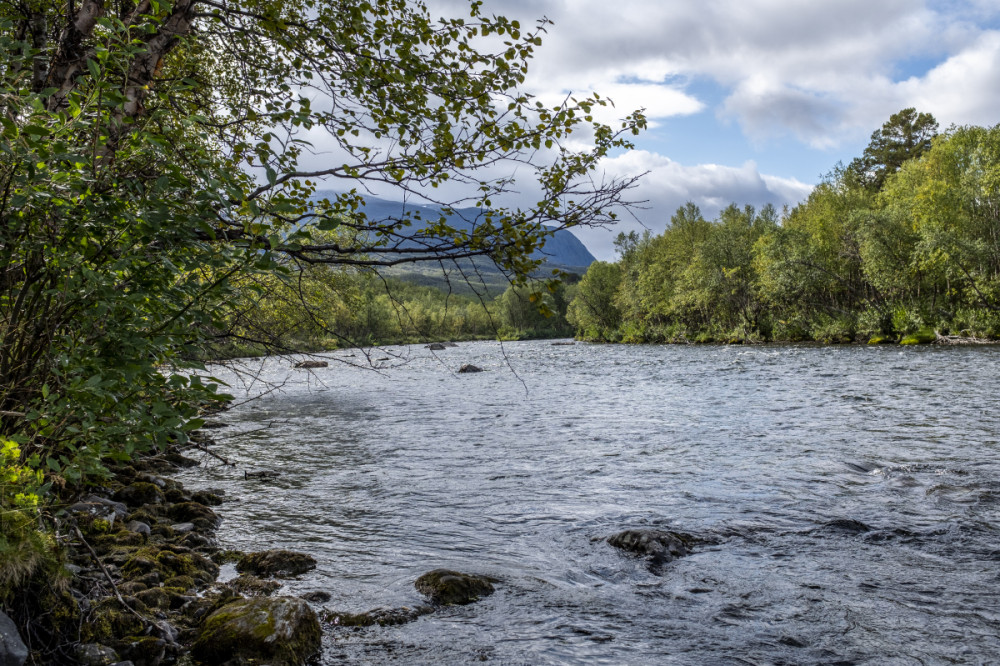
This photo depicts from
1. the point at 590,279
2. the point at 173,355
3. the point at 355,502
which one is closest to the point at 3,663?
the point at 173,355

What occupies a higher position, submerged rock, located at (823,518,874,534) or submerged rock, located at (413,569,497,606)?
submerged rock, located at (823,518,874,534)

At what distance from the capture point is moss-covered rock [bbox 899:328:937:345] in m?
47.1

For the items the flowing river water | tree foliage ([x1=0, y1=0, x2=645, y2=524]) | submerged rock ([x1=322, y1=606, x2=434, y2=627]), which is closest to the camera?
tree foliage ([x1=0, y1=0, x2=645, y2=524])

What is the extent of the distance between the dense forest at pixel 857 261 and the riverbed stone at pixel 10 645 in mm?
53633

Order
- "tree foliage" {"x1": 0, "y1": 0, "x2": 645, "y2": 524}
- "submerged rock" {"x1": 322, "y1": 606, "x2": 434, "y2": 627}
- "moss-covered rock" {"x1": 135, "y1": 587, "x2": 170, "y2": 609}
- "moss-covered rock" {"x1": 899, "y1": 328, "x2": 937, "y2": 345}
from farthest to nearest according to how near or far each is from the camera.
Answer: "moss-covered rock" {"x1": 899, "y1": 328, "x2": 937, "y2": 345}
"submerged rock" {"x1": 322, "y1": 606, "x2": 434, "y2": 627}
"moss-covered rock" {"x1": 135, "y1": 587, "x2": 170, "y2": 609}
"tree foliage" {"x1": 0, "y1": 0, "x2": 645, "y2": 524}

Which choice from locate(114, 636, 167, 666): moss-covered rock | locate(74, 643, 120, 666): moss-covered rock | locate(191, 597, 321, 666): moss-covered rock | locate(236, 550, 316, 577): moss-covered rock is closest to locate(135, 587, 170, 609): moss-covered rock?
locate(191, 597, 321, 666): moss-covered rock

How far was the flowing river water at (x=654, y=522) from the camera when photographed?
621 cm

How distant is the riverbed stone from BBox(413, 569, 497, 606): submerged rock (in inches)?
153

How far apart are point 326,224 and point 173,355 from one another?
1530 millimetres

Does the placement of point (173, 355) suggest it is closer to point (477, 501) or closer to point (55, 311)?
point (55, 311)

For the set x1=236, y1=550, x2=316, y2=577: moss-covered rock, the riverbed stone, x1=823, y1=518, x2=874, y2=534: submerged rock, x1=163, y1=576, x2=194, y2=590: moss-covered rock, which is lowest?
x1=236, y1=550, x2=316, y2=577: moss-covered rock

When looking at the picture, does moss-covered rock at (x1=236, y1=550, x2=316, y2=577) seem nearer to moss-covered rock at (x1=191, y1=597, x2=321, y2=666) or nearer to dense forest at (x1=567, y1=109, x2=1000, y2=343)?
moss-covered rock at (x1=191, y1=597, x2=321, y2=666)

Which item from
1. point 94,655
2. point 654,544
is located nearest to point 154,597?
point 94,655

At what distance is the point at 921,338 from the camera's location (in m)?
47.6
